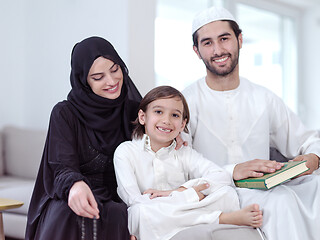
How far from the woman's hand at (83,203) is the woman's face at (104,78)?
1.77 ft

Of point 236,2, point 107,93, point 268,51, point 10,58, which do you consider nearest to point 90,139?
point 107,93

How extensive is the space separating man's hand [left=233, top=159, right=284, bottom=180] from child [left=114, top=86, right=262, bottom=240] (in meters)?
Result: 0.07

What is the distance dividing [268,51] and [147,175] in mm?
3860

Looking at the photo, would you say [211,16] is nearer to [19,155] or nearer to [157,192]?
[157,192]

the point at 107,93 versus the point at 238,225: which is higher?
the point at 107,93

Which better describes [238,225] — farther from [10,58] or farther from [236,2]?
[236,2]

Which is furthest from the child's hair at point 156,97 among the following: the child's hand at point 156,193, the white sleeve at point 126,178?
the child's hand at point 156,193

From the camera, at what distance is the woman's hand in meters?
1.79

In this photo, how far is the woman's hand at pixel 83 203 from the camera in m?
1.79

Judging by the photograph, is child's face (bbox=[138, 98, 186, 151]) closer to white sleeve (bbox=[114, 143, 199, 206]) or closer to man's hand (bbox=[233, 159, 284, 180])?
white sleeve (bbox=[114, 143, 199, 206])

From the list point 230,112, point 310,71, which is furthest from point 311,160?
point 310,71

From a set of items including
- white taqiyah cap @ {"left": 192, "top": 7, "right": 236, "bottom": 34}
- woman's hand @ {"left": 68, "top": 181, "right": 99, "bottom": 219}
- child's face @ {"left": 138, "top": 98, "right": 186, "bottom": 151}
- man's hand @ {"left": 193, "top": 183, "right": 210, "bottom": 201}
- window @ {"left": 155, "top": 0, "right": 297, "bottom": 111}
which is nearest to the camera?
woman's hand @ {"left": 68, "top": 181, "right": 99, "bottom": 219}

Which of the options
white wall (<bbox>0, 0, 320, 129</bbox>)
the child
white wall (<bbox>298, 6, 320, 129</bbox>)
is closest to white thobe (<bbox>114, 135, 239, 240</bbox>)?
the child

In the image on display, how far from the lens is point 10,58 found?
13.0 feet
